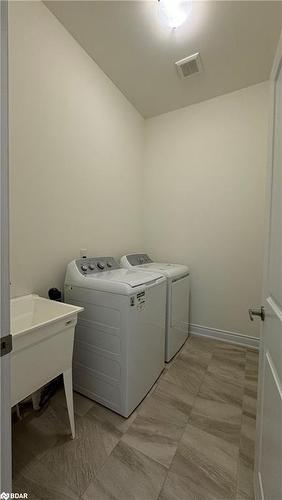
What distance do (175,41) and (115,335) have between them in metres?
2.36

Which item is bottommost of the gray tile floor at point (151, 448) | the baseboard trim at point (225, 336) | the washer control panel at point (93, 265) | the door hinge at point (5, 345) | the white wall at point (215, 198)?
the gray tile floor at point (151, 448)

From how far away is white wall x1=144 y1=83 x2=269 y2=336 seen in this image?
2209mm

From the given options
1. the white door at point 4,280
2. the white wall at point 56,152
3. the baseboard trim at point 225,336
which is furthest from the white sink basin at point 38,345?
the baseboard trim at point 225,336

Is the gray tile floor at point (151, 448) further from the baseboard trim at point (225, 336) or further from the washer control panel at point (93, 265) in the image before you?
the washer control panel at point (93, 265)

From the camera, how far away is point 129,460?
112 centimetres

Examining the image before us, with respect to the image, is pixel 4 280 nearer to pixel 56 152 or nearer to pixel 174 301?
pixel 56 152

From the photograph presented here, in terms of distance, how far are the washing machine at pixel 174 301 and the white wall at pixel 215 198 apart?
0.33 metres

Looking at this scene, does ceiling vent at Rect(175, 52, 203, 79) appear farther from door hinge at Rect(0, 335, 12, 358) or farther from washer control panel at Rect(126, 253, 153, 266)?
door hinge at Rect(0, 335, 12, 358)

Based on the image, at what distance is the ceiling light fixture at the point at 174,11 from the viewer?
1.45 metres

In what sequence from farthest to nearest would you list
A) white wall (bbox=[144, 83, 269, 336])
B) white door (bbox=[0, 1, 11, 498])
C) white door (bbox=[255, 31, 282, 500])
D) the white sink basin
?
1. white wall (bbox=[144, 83, 269, 336])
2. the white sink basin
3. white door (bbox=[255, 31, 282, 500])
4. white door (bbox=[0, 1, 11, 498])

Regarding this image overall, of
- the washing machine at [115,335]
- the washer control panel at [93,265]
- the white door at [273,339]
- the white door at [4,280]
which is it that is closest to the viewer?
the white door at [4,280]

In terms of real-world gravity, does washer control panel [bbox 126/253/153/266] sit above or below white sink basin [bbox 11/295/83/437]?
above

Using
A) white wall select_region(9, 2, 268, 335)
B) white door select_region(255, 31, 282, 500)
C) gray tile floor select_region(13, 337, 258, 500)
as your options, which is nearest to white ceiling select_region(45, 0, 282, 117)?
white wall select_region(9, 2, 268, 335)

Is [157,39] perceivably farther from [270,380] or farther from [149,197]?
[270,380]
